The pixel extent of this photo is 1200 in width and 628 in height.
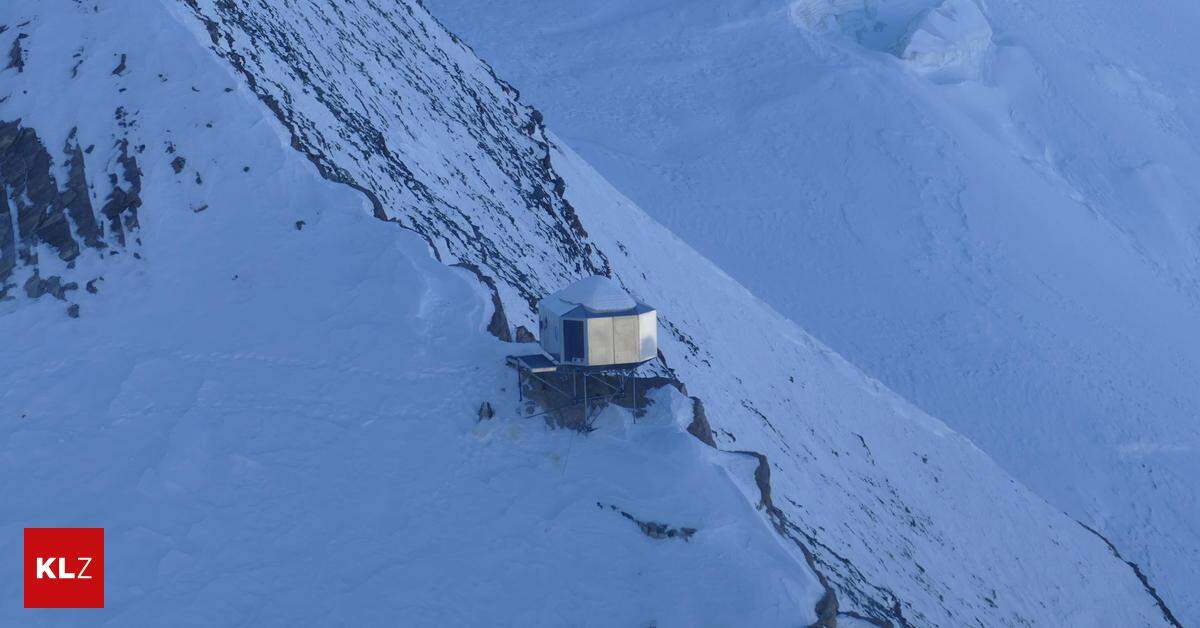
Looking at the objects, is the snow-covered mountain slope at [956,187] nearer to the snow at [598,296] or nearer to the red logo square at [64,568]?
the snow at [598,296]

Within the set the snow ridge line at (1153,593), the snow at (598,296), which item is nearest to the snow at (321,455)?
the snow at (598,296)

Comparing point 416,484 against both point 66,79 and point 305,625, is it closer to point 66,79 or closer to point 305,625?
point 305,625

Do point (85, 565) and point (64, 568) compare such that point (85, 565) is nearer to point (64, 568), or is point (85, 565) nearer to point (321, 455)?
point (64, 568)

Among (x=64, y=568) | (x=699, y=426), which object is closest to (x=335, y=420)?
(x=64, y=568)

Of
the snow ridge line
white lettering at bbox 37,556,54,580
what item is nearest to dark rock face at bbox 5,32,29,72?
white lettering at bbox 37,556,54,580

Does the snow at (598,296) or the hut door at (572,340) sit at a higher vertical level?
the snow at (598,296)

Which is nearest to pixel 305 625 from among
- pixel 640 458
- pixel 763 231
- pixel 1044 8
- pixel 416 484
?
pixel 416 484
